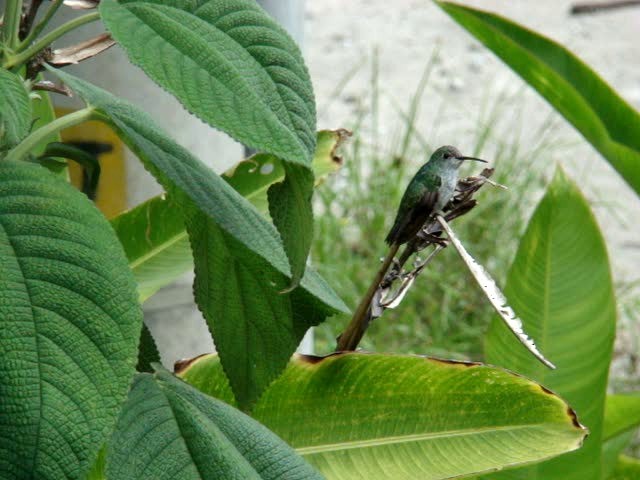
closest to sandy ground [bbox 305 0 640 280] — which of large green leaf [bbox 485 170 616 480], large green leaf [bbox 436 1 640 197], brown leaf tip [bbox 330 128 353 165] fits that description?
large green leaf [bbox 436 1 640 197]

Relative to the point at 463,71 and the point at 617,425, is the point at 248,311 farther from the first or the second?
the point at 463,71

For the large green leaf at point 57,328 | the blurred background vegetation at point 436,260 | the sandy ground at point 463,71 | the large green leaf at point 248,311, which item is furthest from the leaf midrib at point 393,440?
the sandy ground at point 463,71

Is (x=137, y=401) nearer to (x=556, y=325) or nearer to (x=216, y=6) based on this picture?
(x=216, y=6)

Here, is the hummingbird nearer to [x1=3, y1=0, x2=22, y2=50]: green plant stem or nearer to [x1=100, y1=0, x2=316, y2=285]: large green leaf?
[x1=100, y1=0, x2=316, y2=285]: large green leaf

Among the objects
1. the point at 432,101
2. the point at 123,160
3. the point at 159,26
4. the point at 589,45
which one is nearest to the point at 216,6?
the point at 159,26

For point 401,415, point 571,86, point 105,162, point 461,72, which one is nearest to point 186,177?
point 401,415
